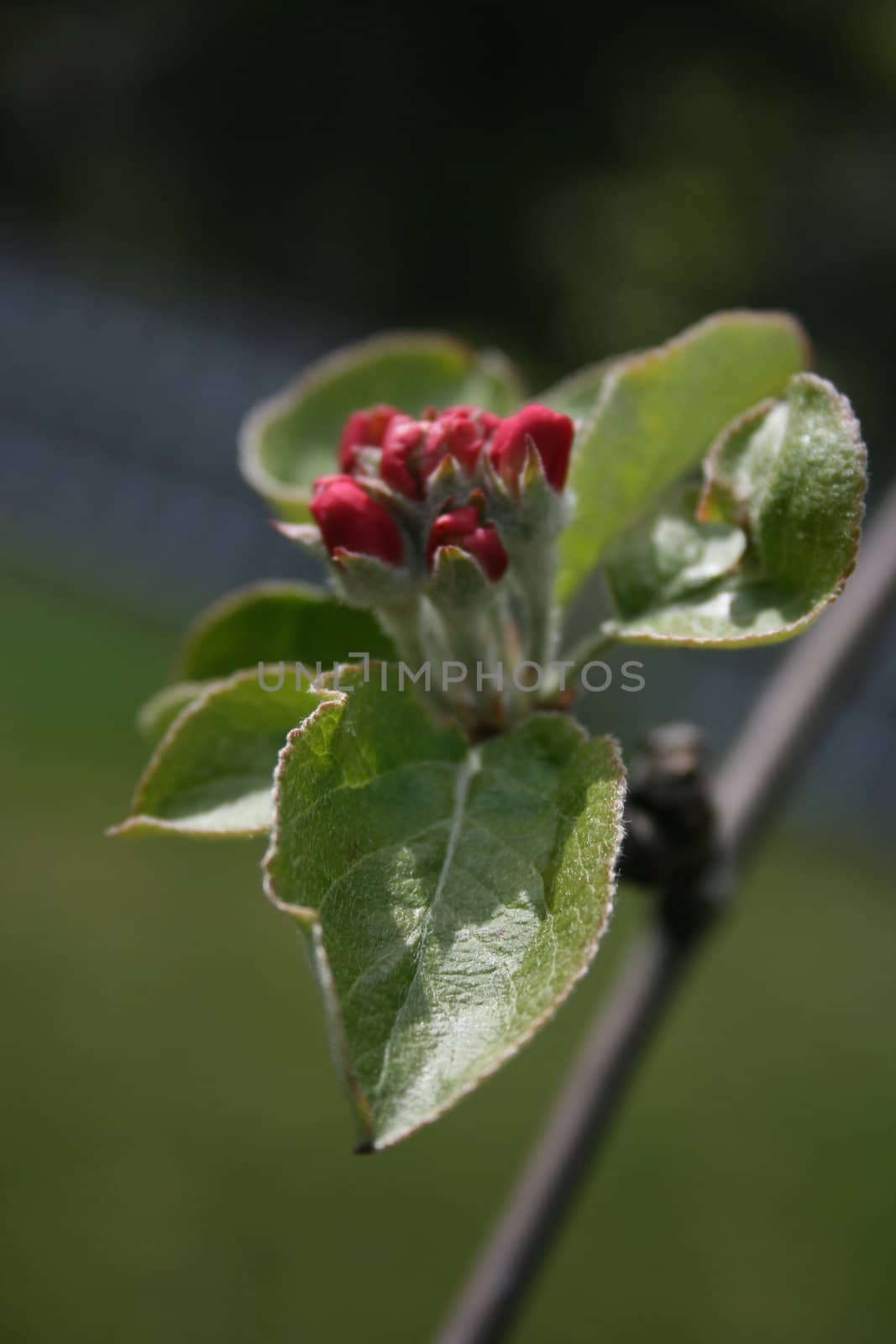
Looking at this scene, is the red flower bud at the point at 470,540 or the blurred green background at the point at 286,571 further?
the blurred green background at the point at 286,571

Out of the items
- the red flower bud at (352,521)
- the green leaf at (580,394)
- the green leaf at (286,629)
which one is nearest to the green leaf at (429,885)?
the red flower bud at (352,521)

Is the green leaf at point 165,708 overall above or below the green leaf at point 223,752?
below

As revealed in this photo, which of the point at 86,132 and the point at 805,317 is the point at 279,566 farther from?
the point at 86,132

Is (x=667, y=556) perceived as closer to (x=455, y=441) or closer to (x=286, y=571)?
(x=455, y=441)

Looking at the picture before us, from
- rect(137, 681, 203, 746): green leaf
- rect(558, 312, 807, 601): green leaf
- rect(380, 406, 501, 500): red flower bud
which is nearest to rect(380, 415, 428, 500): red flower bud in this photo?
rect(380, 406, 501, 500): red flower bud

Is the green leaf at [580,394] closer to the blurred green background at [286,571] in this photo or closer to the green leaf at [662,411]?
the green leaf at [662,411]

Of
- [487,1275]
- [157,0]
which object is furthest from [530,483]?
[157,0]
